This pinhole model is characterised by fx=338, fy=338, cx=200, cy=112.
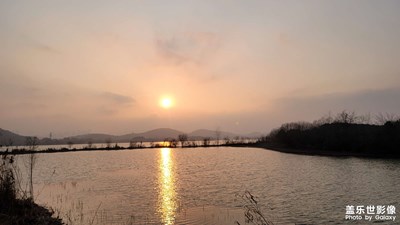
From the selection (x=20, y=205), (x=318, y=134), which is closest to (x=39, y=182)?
(x=20, y=205)

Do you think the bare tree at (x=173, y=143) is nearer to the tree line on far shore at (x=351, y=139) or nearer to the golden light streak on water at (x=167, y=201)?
the tree line on far shore at (x=351, y=139)

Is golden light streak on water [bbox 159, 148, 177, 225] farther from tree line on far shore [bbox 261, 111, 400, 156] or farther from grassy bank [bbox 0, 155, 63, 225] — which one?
tree line on far shore [bbox 261, 111, 400, 156]

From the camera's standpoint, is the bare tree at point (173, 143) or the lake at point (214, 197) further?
the bare tree at point (173, 143)

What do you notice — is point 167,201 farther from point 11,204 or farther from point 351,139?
point 351,139

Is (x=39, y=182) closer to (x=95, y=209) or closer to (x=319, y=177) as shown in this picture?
(x=95, y=209)

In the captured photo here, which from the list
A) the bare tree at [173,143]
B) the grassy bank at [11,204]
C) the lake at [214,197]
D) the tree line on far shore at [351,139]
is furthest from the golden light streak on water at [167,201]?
the bare tree at [173,143]

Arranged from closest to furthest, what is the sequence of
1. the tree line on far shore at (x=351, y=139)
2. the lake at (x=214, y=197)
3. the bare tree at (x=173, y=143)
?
the lake at (x=214, y=197), the tree line on far shore at (x=351, y=139), the bare tree at (x=173, y=143)

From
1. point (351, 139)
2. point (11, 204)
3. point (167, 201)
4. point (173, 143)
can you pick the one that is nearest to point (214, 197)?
point (167, 201)

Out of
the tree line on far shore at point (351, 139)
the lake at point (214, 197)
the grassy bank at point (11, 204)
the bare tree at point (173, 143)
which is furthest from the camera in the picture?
the bare tree at point (173, 143)

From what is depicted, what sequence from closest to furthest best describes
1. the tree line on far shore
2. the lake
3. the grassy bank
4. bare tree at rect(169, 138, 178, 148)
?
the grassy bank, the lake, the tree line on far shore, bare tree at rect(169, 138, 178, 148)

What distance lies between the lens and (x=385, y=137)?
5441 centimetres

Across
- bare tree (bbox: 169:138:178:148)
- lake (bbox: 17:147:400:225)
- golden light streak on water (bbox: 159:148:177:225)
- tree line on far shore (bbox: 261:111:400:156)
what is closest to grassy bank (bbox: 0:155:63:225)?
lake (bbox: 17:147:400:225)

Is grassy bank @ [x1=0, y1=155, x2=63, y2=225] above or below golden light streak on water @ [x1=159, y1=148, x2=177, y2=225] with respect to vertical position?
above

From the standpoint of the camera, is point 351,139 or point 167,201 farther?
point 351,139
